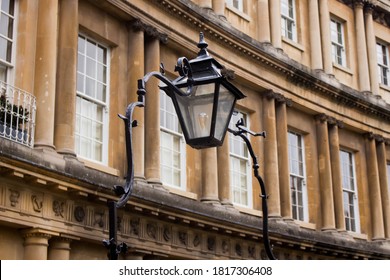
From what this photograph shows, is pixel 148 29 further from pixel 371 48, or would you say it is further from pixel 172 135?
pixel 371 48

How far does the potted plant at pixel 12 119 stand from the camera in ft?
41.8

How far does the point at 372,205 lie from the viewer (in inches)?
942

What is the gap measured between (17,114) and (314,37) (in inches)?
485

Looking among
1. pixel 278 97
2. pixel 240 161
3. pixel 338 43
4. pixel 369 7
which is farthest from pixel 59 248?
pixel 369 7

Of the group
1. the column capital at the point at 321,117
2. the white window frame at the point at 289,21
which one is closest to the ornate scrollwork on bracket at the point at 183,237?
the column capital at the point at 321,117

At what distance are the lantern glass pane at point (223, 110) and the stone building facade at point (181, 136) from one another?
18.5ft

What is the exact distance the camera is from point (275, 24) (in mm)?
21531

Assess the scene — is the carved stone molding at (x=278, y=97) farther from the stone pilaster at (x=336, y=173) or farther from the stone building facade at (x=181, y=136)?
the stone pilaster at (x=336, y=173)

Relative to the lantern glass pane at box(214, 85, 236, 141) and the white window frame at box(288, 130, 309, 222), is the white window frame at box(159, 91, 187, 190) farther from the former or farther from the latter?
the lantern glass pane at box(214, 85, 236, 141)

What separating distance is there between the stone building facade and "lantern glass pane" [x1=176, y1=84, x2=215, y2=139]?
5550 mm

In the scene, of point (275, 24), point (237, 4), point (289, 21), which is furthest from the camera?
point (289, 21)

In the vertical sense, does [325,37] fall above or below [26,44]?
above

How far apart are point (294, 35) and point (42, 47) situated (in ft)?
34.8
